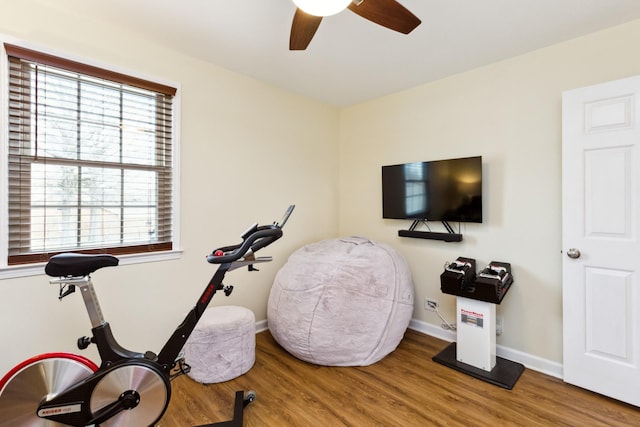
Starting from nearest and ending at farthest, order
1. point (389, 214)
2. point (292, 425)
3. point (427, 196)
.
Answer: point (292, 425) → point (427, 196) → point (389, 214)

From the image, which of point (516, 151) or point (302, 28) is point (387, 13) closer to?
point (302, 28)

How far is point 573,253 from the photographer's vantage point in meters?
2.18

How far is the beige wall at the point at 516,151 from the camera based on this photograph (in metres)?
2.31

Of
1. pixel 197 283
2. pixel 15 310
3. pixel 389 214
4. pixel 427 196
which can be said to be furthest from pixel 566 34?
pixel 15 310

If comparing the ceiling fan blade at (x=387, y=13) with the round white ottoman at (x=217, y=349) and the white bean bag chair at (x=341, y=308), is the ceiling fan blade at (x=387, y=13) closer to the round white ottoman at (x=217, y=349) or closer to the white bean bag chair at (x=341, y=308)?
the white bean bag chair at (x=341, y=308)

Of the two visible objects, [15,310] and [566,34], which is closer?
[15,310]

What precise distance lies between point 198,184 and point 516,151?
8.96 feet

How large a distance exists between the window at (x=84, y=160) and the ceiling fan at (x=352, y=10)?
134 cm

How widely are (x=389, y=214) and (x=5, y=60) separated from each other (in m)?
3.18

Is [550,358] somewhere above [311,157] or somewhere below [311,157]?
below

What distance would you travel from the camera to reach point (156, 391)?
158cm

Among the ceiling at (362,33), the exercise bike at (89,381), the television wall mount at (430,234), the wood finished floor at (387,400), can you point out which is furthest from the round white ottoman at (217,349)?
the ceiling at (362,33)

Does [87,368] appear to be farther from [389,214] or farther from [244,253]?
[389,214]

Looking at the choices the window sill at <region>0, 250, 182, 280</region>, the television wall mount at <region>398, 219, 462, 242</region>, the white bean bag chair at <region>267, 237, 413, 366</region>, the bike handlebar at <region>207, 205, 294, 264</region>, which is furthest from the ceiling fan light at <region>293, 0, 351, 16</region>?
the television wall mount at <region>398, 219, 462, 242</region>
